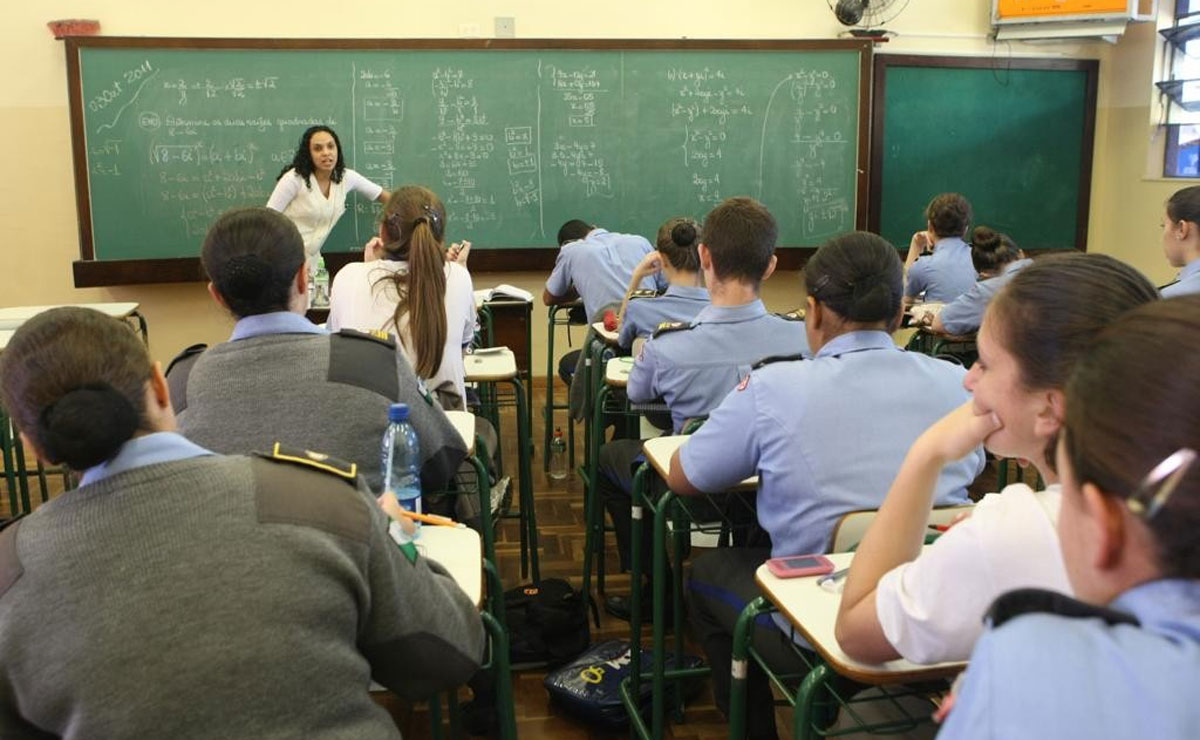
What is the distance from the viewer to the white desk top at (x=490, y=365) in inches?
136

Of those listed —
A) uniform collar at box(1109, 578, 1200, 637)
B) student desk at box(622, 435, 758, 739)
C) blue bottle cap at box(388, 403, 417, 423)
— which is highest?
uniform collar at box(1109, 578, 1200, 637)

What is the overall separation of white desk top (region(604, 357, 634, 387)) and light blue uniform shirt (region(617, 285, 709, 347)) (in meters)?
0.17

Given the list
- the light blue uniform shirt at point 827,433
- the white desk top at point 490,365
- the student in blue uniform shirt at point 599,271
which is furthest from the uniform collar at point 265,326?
the student in blue uniform shirt at point 599,271

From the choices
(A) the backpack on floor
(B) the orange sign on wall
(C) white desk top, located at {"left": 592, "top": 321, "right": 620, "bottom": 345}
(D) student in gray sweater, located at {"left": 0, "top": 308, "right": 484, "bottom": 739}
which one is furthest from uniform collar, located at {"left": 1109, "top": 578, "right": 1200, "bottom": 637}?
(B) the orange sign on wall

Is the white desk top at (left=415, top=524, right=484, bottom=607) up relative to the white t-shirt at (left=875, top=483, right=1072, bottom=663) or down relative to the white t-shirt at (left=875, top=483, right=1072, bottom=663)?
down

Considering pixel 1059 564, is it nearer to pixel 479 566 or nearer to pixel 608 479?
pixel 479 566

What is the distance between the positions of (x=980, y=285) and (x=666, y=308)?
1.53m

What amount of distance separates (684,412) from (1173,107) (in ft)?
16.9

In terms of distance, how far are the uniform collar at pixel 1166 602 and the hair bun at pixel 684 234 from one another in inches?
121

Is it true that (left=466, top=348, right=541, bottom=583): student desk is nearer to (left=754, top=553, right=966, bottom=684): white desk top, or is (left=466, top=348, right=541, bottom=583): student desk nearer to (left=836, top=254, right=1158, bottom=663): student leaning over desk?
(left=754, top=553, right=966, bottom=684): white desk top

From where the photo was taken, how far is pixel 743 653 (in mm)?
1698

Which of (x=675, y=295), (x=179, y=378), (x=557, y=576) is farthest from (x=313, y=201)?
(x=179, y=378)

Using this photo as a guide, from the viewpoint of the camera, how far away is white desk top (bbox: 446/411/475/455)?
244 cm

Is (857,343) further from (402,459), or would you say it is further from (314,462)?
(314,462)
